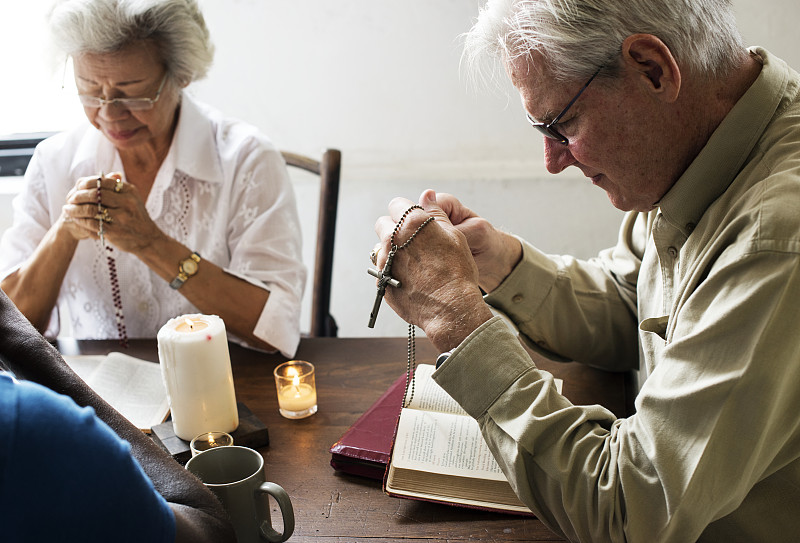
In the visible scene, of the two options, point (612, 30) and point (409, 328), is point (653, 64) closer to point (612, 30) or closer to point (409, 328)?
point (612, 30)

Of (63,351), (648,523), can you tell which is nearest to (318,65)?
(63,351)

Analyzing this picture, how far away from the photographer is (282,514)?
0.95m

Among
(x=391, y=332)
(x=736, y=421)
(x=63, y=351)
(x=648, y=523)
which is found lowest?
(x=391, y=332)

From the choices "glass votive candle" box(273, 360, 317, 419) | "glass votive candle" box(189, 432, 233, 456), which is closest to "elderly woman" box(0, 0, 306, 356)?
"glass votive candle" box(273, 360, 317, 419)

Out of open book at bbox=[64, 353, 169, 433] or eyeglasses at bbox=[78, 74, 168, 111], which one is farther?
eyeglasses at bbox=[78, 74, 168, 111]

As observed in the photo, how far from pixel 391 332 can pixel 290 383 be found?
1882 mm

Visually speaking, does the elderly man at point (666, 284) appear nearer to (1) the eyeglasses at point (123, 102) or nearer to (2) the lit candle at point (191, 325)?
(2) the lit candle at point (191, 325)

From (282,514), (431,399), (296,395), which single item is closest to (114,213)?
(296,395)

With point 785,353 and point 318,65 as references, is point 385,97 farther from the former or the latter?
point 785,353

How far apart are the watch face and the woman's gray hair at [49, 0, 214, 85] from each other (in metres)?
0.51

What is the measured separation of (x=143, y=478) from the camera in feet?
2.17

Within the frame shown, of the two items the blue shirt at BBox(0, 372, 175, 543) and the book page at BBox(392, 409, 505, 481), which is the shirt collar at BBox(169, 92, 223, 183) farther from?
the blue shirt at BBox(0, 372, 175, 543)

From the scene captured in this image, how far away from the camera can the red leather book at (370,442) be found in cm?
118

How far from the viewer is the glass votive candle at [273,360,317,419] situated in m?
1.36
